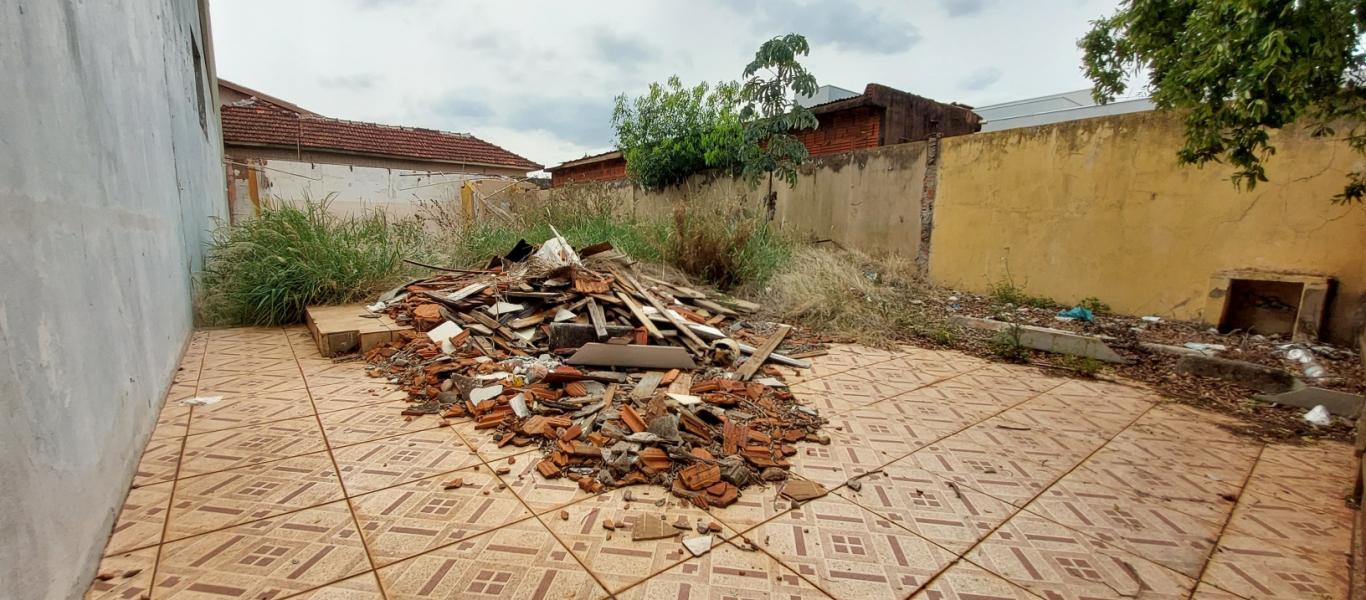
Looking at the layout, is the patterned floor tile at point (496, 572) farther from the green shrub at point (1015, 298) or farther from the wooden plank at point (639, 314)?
A: the green shrub at point (1015, 298)

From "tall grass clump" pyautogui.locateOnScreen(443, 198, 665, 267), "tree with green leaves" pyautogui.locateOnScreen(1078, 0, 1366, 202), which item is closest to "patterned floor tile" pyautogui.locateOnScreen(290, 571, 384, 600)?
"tree with green leaves" pyautogui.locateOnScreen(1078, 0, 1366, 202)

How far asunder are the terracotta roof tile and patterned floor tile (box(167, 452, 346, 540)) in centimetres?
1283

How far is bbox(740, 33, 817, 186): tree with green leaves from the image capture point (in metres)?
6.15

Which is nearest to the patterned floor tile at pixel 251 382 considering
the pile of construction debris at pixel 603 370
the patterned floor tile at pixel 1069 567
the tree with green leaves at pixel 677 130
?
the pile of construction debris at pixel 603 370

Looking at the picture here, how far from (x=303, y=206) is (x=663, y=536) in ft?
15.8

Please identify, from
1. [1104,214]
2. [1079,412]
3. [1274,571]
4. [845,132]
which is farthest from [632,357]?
[845,132]

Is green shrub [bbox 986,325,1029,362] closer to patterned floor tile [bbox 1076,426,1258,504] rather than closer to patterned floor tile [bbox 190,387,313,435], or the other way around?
patterned floor tile [bbox 1076,426,1258,504]

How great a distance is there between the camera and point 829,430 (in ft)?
7.41

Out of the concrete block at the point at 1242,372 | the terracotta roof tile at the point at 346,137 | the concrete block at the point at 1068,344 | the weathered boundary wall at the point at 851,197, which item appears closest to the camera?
the concrete block at the point at 1242,372

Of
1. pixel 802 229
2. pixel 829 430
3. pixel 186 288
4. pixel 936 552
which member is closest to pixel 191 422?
pixel 186 288

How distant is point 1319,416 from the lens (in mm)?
2520

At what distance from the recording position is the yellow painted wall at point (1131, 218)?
354 centimetres

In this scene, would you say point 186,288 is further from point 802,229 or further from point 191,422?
point 802,229

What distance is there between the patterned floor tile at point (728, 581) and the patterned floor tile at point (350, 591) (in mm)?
560
